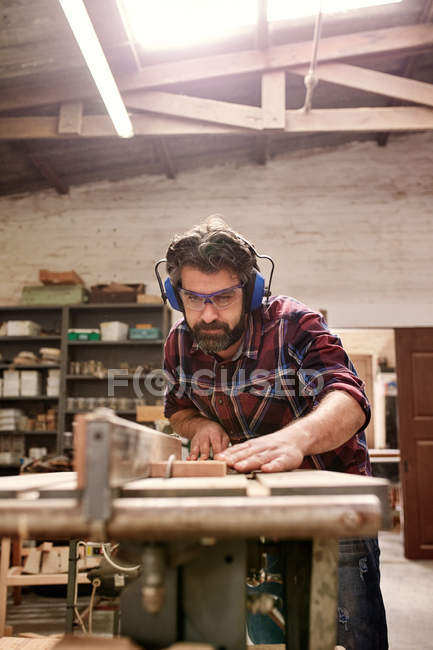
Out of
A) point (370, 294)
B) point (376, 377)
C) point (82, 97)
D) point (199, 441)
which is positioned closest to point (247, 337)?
point (199, 441)

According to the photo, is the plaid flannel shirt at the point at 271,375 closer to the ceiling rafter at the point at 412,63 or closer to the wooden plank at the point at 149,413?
the wooden plank at the point at 149,413

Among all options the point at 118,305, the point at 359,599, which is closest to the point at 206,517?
the point at 359,599

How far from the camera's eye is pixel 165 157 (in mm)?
5977

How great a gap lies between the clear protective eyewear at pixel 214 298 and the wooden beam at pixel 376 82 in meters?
3.81

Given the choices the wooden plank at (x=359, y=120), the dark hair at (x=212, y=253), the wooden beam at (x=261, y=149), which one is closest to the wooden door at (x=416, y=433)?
the wooden plank at (x=359, y=120)

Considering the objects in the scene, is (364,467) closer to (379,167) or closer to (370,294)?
(370,294)

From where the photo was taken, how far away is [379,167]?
633 centimetres

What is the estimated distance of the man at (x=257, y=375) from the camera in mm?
1347

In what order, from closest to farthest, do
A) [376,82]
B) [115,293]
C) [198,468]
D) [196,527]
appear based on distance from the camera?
[196,527], [198,468], [376,82], [115,293]

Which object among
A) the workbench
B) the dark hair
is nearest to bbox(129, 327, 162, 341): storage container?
the dark hair

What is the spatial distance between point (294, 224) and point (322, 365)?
4.98 meters

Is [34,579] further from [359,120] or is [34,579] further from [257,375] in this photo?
[359,120]

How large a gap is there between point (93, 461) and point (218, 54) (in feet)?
15.8

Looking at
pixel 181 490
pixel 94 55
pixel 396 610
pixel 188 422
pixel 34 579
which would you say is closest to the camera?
pixel 181 490
